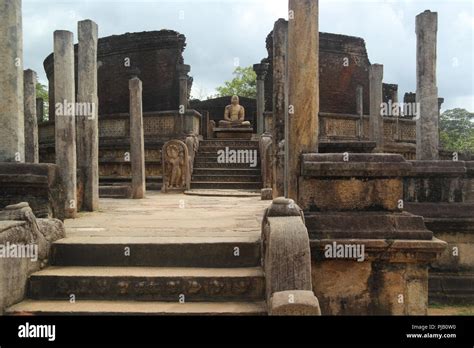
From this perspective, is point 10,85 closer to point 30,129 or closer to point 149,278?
point 149,278

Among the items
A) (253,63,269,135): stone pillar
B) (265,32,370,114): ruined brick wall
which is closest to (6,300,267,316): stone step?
(253,63,269,135): stone pillar

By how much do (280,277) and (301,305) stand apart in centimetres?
38

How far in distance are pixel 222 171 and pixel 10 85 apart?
31.0ft

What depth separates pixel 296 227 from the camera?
3.54 meters

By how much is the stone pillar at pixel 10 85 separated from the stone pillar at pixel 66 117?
3.70 feet

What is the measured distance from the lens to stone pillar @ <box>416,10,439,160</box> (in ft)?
28.0

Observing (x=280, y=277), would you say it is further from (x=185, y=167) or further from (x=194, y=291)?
(x=185, y=167)

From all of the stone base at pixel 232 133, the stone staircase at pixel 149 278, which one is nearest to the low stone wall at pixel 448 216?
the stone staircase at pixel 149 278

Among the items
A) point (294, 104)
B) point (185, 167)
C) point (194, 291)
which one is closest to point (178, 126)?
point (185, 167)

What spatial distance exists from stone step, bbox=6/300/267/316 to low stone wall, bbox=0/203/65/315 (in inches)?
5.4

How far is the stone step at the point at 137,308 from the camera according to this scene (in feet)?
11.0

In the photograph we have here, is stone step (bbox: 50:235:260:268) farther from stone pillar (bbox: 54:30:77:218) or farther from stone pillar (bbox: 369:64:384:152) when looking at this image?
stone pillar (bbox: 369:64:384:152)

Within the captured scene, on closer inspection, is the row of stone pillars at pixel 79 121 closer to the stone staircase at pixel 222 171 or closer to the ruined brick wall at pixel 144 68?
the stone staircase at pixel 222 171

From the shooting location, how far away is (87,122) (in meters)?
7.02
